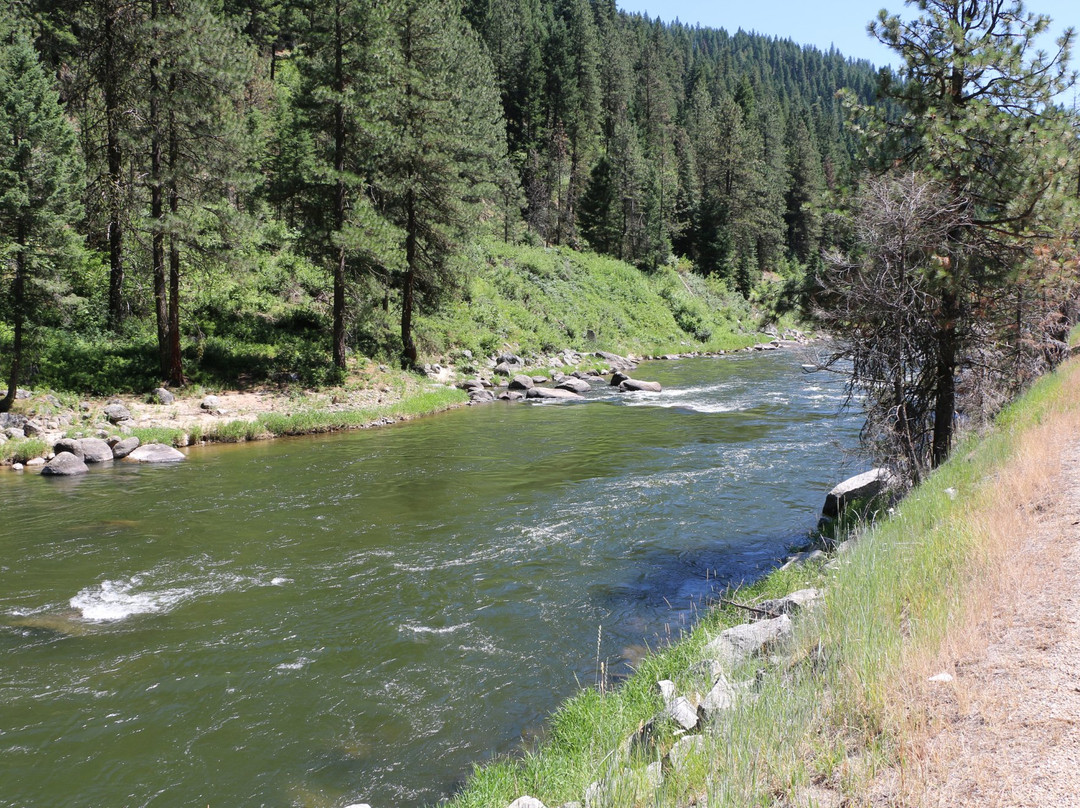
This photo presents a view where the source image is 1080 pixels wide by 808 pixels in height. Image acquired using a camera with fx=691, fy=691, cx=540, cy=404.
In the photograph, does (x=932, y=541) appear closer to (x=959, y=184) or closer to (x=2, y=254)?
(x=959, y=184)

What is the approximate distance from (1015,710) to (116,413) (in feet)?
69.7

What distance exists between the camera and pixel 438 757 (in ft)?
20.7

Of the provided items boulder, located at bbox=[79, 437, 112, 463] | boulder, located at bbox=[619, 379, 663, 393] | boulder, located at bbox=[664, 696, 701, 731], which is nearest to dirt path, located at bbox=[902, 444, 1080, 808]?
boulder, located at bbox=[664, 696, 701, 731]

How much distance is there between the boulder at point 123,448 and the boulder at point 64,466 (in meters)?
1.21

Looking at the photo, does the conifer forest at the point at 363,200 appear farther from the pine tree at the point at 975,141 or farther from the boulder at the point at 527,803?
the boulder at the point at 527,803

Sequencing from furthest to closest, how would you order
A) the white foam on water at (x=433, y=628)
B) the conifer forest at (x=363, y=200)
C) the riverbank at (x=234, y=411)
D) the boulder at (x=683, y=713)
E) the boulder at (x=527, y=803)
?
the riverbank at (x=234, y=411)
the conifer forest at (x=363, y=200)
the white foam on water at (x=433, y=628)
the boulder at (x=683, y=713)
the boulder at (x=527, y=803)

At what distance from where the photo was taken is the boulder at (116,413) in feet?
63.3

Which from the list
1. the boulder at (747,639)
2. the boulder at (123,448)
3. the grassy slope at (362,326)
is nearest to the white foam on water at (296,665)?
the boulder at (747,639)

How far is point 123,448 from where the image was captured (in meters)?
17.9

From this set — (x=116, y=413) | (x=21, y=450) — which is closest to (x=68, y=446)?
(x=21, y=450)

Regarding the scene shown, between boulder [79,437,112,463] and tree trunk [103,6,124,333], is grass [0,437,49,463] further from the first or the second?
tree trunk [103,6,124,333]

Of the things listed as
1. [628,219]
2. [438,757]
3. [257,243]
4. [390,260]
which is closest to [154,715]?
[438,757]

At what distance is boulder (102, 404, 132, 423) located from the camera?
19.3 meters

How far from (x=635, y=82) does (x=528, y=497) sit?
272ft
